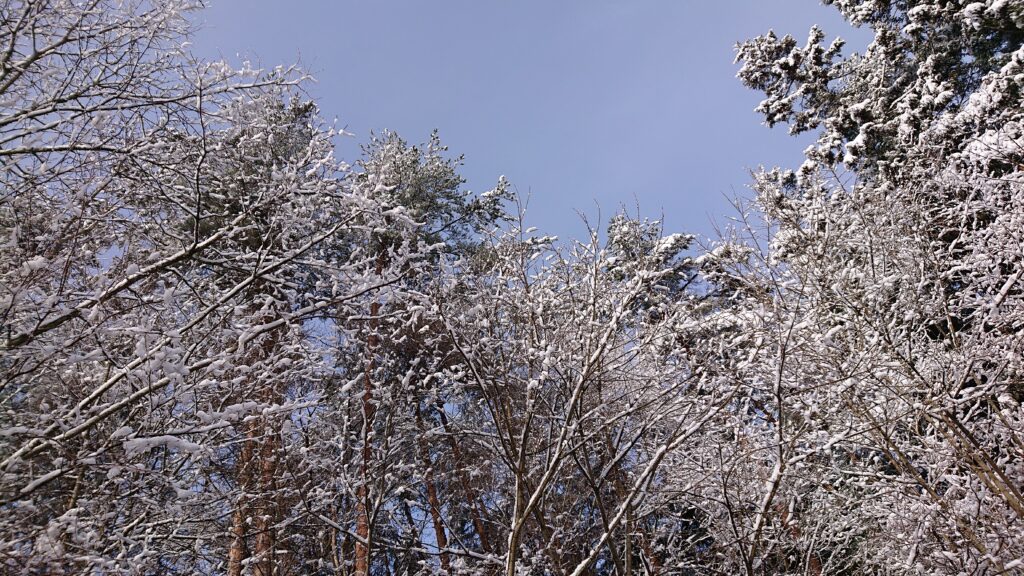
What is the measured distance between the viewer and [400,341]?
569 cm

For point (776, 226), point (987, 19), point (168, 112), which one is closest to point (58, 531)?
point (168, 112)

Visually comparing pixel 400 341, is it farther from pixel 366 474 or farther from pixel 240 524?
pixel 240 524

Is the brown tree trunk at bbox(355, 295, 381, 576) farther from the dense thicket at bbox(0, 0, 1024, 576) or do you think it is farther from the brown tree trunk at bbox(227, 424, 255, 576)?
the brown tree trunk at bbox(227, 424, 255, 576)

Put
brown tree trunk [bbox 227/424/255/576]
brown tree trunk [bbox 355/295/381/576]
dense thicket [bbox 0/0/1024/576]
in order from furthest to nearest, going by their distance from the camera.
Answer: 1. brown tree trunk [bbox 227/424/255/576]
2. brown tree trunk [bbox 355/295/381/576]
3. dense thicket [bbox 0/0/1024/576]

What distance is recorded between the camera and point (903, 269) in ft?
20.6

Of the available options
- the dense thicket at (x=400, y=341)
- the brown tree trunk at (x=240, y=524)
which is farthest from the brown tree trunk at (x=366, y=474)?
the brown tree trunk at (x=240, y=524)

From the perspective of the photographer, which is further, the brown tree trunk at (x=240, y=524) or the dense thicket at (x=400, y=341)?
the brown tree trunk at (x=240, y=524)

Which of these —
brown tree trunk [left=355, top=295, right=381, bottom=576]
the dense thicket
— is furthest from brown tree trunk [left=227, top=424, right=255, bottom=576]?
brown tree trunk [left=355, top=295, right=381, bottom=576]

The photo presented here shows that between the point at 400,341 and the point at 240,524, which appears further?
the point at 240,524

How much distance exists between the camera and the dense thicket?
9.93 ft

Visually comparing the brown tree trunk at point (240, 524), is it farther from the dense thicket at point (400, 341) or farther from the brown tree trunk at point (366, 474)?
the brown tree trunk at point (366, 474)

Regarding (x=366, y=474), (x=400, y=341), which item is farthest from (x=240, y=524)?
(x=400, y=341)

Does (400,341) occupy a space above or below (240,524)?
above

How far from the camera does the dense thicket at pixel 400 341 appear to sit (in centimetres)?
303
